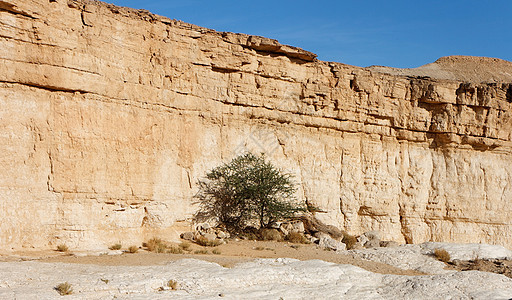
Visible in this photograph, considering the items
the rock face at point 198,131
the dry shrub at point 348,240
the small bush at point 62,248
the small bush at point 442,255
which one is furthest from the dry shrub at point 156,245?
the small bush at point 442,255

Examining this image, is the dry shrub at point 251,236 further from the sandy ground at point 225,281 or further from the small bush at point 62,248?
the small bush at point 62,248

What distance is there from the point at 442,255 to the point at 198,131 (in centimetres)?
741

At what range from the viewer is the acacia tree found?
15914mm

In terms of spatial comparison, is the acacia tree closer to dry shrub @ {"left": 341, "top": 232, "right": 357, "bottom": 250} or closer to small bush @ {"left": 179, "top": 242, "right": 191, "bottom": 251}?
dry shrub @ {"left": 341, "top": 232, "right": 357, "bottom": 250}

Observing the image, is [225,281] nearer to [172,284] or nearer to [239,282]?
[239,282]

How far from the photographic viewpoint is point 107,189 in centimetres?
1353

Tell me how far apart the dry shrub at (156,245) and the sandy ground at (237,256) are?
11.4 inches

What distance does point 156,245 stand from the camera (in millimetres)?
13398

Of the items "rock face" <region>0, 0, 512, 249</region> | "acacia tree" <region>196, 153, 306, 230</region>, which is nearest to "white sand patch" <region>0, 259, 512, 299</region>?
"rock face" <region>0, 0, 512, 249</region>

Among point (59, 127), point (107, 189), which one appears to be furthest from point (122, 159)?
point (59, 127)

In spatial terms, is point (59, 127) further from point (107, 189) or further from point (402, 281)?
point (402, 281)

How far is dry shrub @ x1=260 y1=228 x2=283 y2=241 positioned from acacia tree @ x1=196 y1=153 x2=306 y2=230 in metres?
0.52

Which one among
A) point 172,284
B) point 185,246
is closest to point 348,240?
point 185,246

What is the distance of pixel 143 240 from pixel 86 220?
5.50ft
